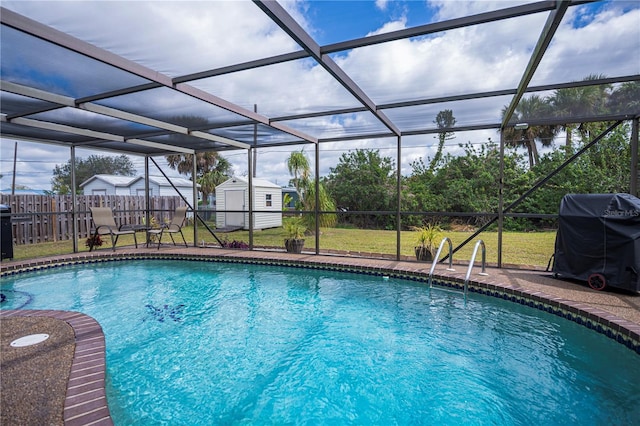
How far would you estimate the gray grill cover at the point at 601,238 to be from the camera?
4.04 metres

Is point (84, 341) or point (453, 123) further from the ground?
point (453, 123)

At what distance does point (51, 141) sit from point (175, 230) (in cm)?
315

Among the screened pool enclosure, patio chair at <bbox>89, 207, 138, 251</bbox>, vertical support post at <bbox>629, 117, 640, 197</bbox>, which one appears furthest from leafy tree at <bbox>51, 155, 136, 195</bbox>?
vertical support post at <bbox>629, 117, 640, 197</bbox>

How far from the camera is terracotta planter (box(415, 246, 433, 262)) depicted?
6.30 m

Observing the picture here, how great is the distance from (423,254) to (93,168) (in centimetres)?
3297

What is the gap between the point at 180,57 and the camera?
10.1ft

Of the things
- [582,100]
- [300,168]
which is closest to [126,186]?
[300,168]

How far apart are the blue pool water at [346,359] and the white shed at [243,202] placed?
8.56m

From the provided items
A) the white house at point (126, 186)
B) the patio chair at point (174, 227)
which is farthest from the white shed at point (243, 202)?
the patio chair at point (174, 227)

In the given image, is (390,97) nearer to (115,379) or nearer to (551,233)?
(115,379)

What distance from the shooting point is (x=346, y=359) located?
3.15 metres

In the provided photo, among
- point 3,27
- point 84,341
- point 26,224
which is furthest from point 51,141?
point 84,341

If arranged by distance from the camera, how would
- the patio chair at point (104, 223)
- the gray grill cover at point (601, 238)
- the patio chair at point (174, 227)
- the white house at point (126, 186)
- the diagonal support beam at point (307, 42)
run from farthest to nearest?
Result: 1. the white house at point (126, 186)
2. the patio chair at point (174, 227)
3. the patio chair at point (104, 223)
4. the gray grill cover at point (601, 238)
5. the diagonal support beam at point (307, 42)

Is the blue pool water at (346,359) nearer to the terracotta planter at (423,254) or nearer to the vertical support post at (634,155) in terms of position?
the terracotta planter at (423,254)
